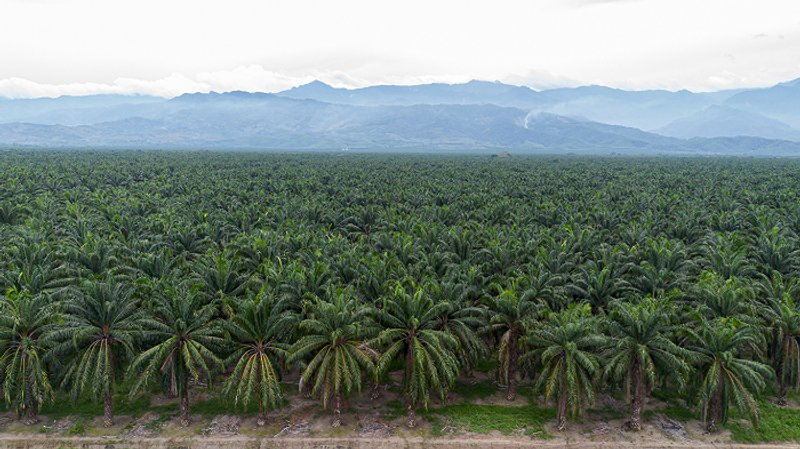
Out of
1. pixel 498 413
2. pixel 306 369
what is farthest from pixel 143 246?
pixel 498 413

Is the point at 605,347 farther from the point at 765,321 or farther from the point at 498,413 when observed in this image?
the point at 765,321

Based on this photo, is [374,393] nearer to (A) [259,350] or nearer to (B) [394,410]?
(B) [394,410]

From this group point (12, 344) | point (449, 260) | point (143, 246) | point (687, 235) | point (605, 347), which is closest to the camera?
point (12, 344)

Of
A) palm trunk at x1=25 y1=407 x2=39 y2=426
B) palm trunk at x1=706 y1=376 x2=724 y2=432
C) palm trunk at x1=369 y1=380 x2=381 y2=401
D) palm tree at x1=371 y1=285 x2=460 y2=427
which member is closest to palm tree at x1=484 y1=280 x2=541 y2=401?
palm tree at x1=371 y1=285 x2=460 y2=427

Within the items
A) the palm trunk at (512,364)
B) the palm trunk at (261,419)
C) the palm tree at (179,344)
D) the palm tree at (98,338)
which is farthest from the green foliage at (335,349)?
the palm tree at (98,338)

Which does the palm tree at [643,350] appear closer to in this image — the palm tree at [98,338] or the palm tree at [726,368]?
the palm tree at [726,368]
